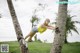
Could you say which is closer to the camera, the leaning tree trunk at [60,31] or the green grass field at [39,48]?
the leaning tree trunk at [60,31]

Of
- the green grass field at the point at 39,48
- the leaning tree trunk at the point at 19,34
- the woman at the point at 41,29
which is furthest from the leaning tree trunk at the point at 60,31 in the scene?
the green grass field at the point at 39,48

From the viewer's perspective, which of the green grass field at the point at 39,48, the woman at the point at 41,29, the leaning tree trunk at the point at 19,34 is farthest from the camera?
the green grass field at the point at 39,48

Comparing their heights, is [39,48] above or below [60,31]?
below

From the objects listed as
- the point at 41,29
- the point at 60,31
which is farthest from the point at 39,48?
the point at 60,31

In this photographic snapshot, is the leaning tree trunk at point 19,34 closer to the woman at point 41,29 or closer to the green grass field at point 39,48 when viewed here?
the woman at point 41,29

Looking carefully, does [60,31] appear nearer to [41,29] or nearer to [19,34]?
[41,29]

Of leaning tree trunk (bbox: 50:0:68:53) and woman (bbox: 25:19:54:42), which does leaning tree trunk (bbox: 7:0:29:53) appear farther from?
leaning tree trunk (bbox: 50:0:68:53)

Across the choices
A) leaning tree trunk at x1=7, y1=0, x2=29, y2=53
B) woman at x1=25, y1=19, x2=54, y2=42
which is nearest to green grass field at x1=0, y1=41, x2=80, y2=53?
woman at x1=25, y1=19, x2=54, y2=42

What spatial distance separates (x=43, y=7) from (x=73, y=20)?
1.85 ft

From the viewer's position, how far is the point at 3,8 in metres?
4.47

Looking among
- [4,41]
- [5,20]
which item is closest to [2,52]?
[4,41]

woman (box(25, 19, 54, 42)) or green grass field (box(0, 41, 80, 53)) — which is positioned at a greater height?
woman (box(25, 19, 54, 42))

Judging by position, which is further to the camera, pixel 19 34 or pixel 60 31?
pixel 19 34

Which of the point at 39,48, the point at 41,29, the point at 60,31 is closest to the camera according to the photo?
the point at 60,31
